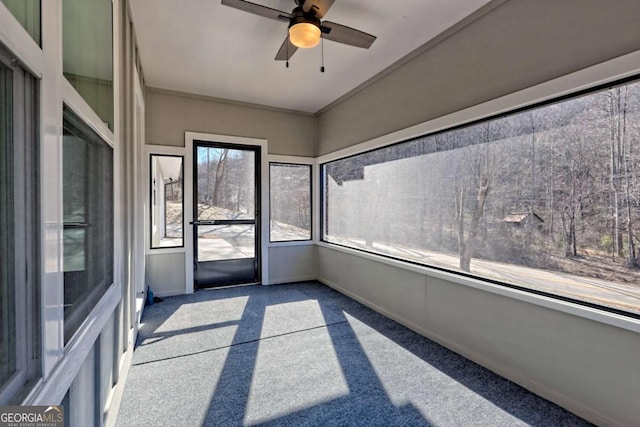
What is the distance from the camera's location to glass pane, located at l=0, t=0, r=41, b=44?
787 millimetres

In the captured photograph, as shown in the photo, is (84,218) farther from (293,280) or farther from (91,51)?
(293,280)

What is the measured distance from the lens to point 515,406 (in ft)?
6.40

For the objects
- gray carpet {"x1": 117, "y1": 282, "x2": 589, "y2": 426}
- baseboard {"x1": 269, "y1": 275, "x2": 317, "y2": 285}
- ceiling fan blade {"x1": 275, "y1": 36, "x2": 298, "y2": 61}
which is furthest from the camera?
baseboard {"x1": 269, "y1": 275, "x2": 317, "y2": 285}

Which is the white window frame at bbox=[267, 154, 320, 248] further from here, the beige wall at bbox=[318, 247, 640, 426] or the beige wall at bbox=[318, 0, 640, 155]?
the beige wall at bbox=[318, 247, 640, 426]

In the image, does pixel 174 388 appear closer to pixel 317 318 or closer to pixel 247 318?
pixel 247 318

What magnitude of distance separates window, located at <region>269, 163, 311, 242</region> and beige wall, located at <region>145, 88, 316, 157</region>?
0.95ft

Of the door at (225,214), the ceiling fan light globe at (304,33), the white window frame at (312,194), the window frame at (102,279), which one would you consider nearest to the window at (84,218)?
the window frame at (102,279)

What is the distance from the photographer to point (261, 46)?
120 inches

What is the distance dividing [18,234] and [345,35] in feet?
7.99

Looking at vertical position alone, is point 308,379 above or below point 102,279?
below

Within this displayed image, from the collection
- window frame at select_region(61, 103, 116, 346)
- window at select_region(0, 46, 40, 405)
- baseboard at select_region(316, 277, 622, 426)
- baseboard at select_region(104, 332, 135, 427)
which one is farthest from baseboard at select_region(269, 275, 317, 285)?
window at select_region(0, 46, 40, 405)

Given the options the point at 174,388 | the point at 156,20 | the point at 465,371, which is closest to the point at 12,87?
the point at 174,388

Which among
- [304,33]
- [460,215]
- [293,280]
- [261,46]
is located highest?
[261,46]

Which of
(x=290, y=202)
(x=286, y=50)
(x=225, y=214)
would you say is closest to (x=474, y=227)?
(x=286, y=50)
